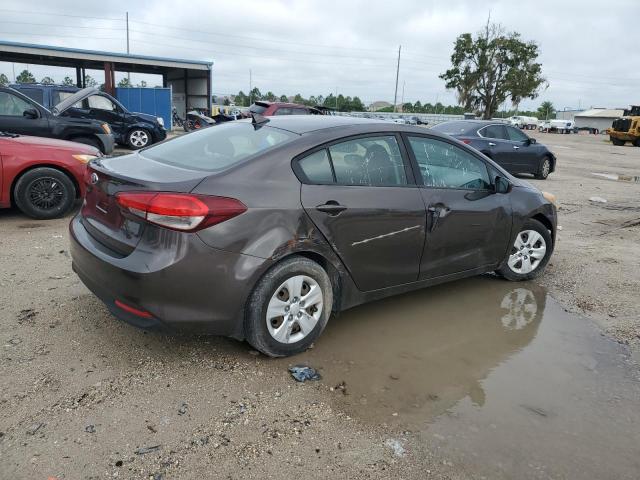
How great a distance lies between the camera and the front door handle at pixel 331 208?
11.2ft

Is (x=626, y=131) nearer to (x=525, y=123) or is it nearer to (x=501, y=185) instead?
(x=501, y=185)

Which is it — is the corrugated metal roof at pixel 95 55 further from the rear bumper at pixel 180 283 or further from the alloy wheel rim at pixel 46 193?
the rear bumper at pixel 180 283

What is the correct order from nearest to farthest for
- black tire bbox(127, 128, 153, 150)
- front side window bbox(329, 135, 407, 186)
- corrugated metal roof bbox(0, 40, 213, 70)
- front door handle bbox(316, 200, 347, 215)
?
front door handle bbox(316, 200, 347, 215), front side window bbox(329, 135, 407, 186), black tire bbox(127, 128, 153, 150), corrugated metal roof bbox(0, 40, 213, 70)

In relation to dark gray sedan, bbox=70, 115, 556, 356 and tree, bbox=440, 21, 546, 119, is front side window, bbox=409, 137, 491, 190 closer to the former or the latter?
dark gray sedan, bbox=70, 115, 556, 356

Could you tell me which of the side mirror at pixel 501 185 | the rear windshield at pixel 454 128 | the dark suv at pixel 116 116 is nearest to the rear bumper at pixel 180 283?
the side mirror at pixel 501 185

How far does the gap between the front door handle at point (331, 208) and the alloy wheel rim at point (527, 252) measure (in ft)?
7.42

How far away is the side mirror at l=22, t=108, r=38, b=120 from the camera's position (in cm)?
938

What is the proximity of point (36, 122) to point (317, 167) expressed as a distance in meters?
8.20

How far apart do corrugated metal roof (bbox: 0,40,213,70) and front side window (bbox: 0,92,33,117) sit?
59.1ft

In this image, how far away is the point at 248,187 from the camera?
10.4 feet

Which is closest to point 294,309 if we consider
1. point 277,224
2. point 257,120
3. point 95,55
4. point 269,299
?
point 269,299

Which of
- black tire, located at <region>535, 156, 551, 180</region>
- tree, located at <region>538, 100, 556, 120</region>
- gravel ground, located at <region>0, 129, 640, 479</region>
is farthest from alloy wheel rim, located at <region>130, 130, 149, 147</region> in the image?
tree, located at <region>538, 100, 556, 120</region>

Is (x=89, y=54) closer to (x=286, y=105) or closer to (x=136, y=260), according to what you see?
(x=286, y=105)

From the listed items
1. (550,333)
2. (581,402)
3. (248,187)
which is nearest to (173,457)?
(248,187)
